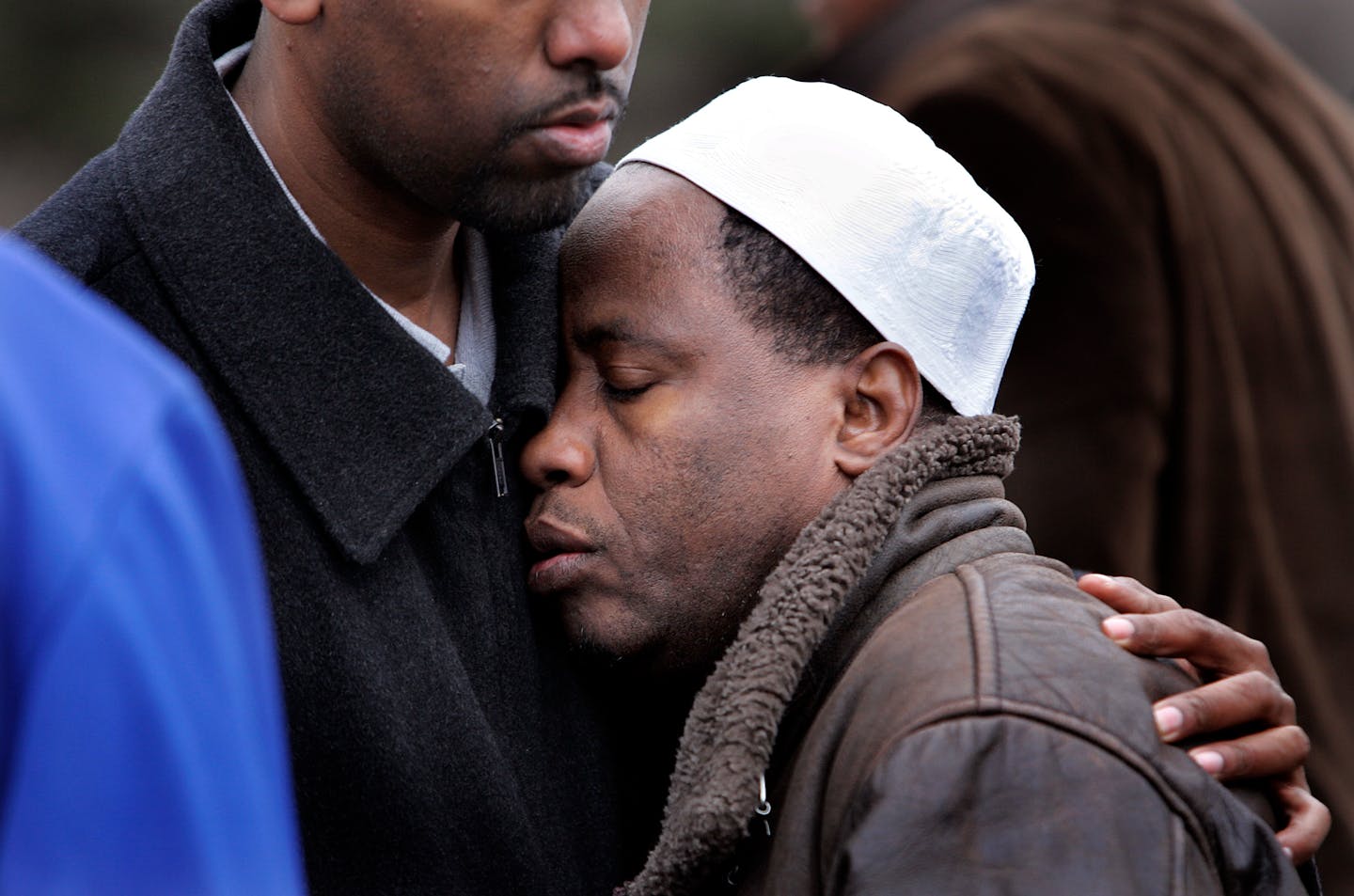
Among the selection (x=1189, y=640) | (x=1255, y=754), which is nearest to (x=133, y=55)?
(x=1189, y=640)

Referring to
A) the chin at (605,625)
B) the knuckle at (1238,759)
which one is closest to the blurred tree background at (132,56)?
the chin at (605,625)

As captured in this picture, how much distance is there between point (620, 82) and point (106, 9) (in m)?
7.23

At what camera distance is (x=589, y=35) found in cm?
182

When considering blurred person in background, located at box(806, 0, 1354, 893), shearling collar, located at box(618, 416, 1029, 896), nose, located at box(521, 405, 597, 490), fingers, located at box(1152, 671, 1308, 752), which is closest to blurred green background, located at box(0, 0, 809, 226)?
blurred person in background, located at box(806, 0, 1354, 893)

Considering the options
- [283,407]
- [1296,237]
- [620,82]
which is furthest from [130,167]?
[1296,237]

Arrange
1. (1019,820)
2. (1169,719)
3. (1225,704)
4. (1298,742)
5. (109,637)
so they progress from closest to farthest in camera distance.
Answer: (109,637) < (1019,820) < (1169,719) < (1225,704) < (1298,742)

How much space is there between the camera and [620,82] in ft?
6.31

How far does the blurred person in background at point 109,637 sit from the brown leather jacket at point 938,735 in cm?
75

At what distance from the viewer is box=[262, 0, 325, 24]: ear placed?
1.86 meters

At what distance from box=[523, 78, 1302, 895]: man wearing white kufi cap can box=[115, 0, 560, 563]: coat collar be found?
243 millimetres

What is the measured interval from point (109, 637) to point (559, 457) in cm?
118

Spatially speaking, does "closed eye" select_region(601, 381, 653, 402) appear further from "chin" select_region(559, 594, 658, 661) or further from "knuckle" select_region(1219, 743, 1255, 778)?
"knuckle" select_region(1219, 743, 1255, 778)

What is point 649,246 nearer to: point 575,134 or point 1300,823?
point 575,134

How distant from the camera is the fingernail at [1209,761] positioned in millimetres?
1596
